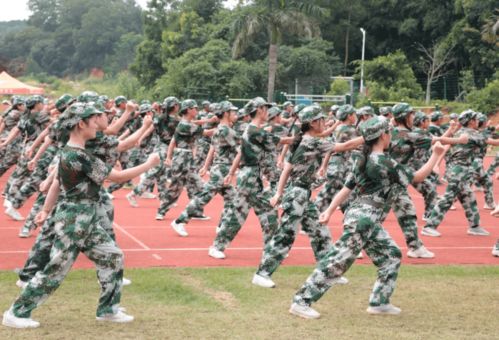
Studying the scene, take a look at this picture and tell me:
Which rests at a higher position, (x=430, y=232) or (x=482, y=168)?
(x=482, y=168)

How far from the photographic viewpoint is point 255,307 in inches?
382

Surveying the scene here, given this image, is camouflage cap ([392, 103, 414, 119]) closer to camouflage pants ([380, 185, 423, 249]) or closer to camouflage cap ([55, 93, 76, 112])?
camouflage pants ([380, 185, 423, 249])

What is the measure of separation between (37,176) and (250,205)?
4.62m

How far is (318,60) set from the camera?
50781mm

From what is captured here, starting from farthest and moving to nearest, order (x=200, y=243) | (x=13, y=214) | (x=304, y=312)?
(x=13, y=214), (x=200, y=243), (x=304, y=312)

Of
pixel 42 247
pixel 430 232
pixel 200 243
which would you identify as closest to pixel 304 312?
pixel 42 247

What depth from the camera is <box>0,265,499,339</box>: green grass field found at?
340 inches

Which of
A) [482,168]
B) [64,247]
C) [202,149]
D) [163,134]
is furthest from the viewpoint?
[202,149]

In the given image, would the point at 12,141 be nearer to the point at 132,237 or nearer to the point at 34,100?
the point at 34,100

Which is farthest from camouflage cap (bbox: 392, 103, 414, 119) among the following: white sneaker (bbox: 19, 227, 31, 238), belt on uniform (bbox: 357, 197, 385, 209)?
white sneaker (bbox: 19, 227, 31, 238)

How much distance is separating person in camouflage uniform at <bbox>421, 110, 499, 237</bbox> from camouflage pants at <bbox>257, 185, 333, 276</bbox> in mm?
4931

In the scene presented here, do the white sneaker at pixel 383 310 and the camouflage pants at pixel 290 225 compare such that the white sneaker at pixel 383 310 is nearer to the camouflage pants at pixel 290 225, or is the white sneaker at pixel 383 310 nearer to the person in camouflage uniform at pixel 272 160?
the camouflage pants at pixel 290 225

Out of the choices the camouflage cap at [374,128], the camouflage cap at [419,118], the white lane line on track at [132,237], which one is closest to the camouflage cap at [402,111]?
the camouflage cap at [419,118]

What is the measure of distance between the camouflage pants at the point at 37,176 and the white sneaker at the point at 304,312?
6501 mm
